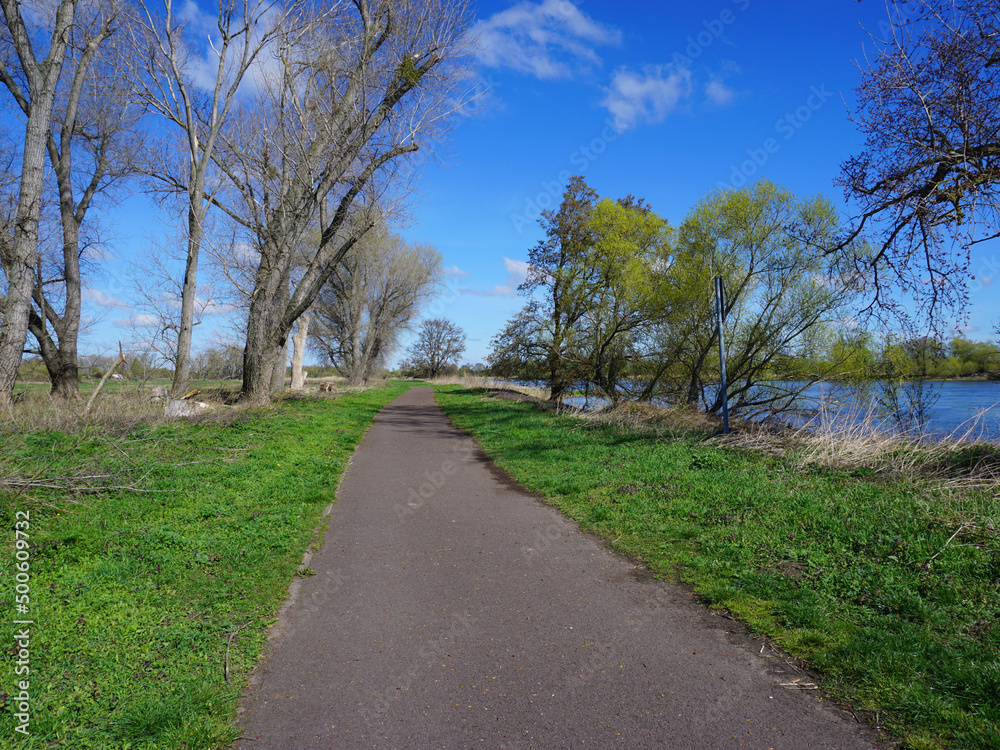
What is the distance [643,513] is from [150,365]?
14277mm

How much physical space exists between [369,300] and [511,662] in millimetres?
37731

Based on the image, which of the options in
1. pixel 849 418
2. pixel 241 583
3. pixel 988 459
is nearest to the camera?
A: pixel 241 583

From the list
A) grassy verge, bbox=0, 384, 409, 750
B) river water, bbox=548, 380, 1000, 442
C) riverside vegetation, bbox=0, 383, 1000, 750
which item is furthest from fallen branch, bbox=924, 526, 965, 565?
grassy verge, bbox=0, 384, 409, 750

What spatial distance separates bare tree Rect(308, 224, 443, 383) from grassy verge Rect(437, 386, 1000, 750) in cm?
2705

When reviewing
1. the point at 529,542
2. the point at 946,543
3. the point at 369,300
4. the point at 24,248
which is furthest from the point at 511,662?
the point at 369,300

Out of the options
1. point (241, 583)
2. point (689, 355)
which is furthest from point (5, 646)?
point (689, 355)

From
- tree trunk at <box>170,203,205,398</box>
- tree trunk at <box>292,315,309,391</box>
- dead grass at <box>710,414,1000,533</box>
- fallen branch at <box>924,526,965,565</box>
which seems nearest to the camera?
fallen branch at <box>924,526,965,565</box>

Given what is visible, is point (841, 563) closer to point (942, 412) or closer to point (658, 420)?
point (658, 420)

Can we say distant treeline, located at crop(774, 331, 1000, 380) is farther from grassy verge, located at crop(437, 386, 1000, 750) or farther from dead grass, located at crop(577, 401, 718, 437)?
grassy verge, located at crop(437, 386, 1000, 750)

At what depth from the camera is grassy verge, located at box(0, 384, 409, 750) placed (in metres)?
2.90

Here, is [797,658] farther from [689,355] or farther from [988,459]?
[689,355]

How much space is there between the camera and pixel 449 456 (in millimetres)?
11281

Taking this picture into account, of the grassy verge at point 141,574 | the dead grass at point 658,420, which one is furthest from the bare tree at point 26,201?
the dead grass at point 658,420

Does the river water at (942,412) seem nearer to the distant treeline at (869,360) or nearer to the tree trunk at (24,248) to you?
the distant treeline at (869,360)
